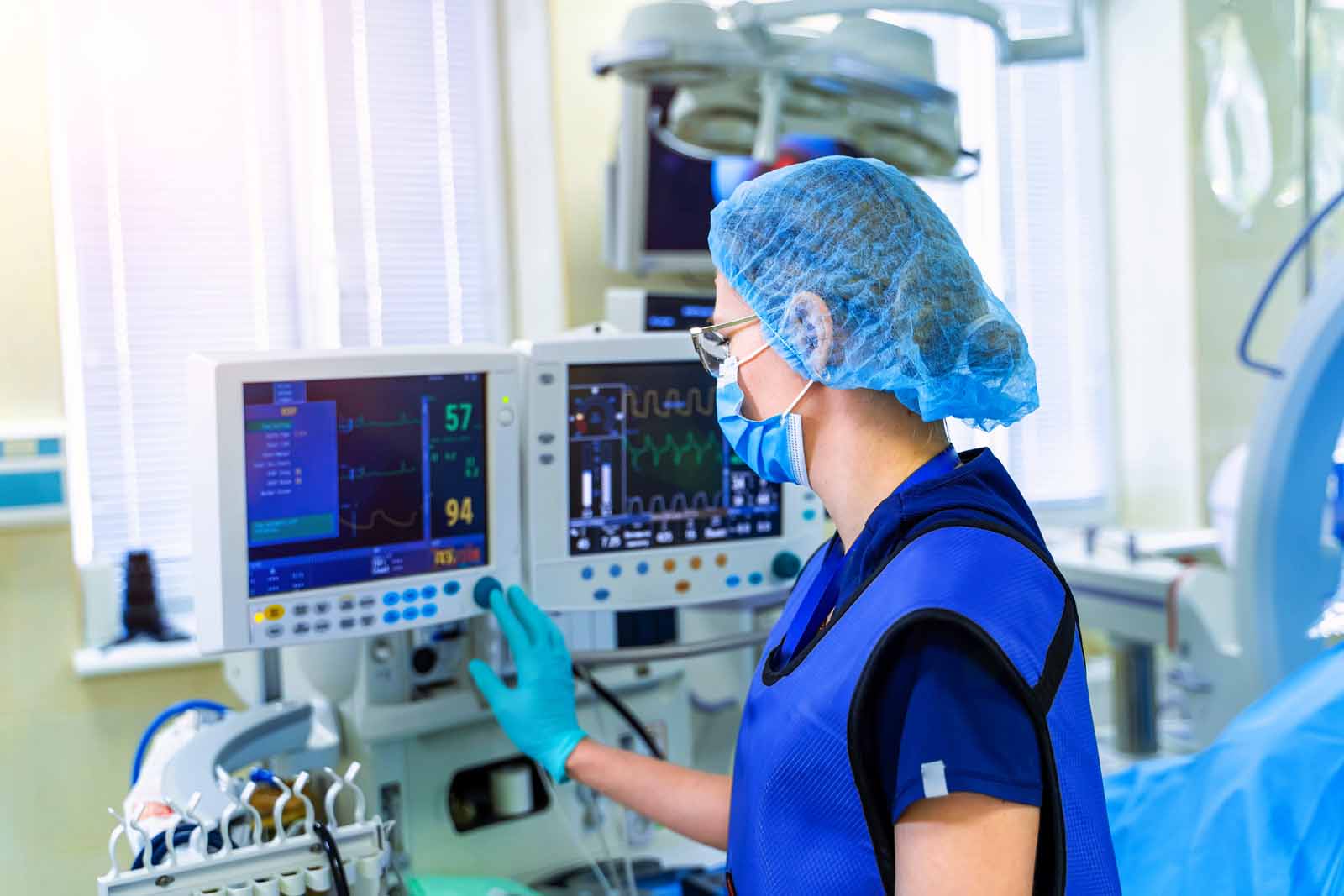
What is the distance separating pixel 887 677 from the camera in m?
0.84

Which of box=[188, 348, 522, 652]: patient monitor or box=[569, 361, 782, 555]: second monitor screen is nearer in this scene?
box=[188, 348, 522, 652]: patient monitor

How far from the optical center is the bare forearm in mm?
1249

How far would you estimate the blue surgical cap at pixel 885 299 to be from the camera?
0.96 m

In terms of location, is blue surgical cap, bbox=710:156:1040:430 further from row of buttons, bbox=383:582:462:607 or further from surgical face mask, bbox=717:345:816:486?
row of buttons, bbox=383:582:462:607

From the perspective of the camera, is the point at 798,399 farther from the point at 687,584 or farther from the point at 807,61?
the point at 807,61

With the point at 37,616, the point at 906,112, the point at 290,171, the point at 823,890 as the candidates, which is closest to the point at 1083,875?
the point at 823,890

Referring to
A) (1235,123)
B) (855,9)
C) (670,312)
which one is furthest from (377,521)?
(1235,123)

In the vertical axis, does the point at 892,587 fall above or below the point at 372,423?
below

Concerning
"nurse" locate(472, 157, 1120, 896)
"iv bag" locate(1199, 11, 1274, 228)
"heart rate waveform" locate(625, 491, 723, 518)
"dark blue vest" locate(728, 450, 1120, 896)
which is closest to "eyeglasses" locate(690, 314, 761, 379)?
"nurse" locate(472, 157, 1120, 896)

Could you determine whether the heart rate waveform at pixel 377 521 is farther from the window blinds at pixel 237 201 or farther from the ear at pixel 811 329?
the window blinds at pixel 237 201

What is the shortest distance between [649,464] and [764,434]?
505 mm

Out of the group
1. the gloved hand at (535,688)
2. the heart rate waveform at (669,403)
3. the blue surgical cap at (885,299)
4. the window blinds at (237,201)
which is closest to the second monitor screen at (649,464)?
the heart rate waveform at (669,403)

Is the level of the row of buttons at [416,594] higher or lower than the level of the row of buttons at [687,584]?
higher

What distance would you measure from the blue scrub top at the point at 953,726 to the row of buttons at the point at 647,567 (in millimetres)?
723
